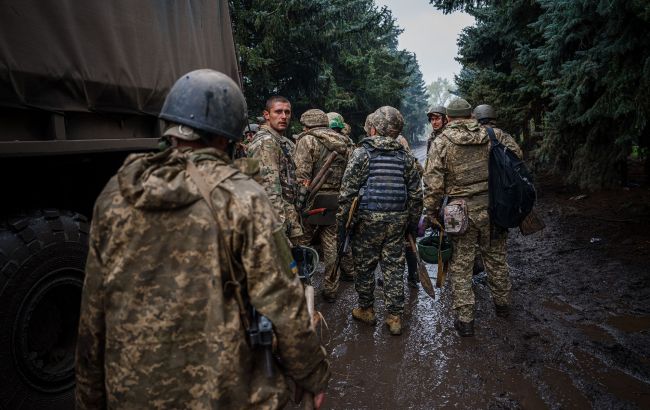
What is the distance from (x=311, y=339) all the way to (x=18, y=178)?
6.89 feet

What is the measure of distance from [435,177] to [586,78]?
262 centimetres

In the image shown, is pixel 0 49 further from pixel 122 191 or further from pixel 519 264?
pixel 519 264

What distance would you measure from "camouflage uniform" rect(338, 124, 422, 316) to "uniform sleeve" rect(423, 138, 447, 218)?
0.41 ft

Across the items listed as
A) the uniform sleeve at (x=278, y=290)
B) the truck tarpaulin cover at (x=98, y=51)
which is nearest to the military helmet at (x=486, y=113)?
the truck tarpaulin cover at (x=98, y=51)

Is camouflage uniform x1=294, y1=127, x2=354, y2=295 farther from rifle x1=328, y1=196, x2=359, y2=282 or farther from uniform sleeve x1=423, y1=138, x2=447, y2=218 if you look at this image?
uniform sleeve x1=423, y1=138, x2=447, y2=218

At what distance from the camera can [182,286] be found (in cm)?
143

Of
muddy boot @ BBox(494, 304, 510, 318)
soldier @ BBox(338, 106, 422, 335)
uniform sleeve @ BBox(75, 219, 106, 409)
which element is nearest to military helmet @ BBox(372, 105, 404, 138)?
soldier @ BBox(338, 106, 422, 335)

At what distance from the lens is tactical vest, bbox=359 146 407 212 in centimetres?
409

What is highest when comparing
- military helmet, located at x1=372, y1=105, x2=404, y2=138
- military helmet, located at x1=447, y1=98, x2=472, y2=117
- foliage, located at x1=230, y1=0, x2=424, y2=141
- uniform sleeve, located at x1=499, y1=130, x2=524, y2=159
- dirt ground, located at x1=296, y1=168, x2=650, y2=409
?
foliage, located at x1=230, y1=0, x2=424, y2=141

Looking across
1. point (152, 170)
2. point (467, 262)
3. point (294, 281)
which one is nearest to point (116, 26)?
point (152, 170)

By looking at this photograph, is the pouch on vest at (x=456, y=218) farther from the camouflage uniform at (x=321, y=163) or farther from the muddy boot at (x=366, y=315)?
the camouflage uniform at (x=321, y=163)

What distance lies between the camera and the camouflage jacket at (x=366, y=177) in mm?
4098

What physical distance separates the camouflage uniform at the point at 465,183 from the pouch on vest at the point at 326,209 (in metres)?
1.33

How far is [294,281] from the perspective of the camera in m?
1.54
